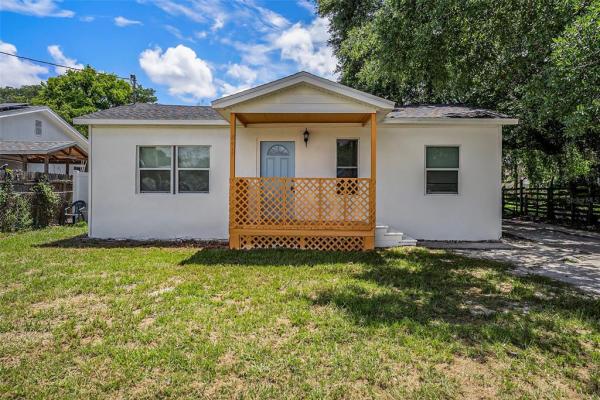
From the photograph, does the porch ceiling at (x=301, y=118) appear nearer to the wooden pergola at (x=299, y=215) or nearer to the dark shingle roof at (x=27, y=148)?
the wooden pergola at (x=299, y=215)

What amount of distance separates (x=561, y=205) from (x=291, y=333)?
1424cm

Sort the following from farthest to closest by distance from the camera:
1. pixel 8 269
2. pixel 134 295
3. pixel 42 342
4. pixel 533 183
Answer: pixel 533 183 < pixel 8 269 < pixel 134 295 < pixel 42 342

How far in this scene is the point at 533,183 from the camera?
17422 millimetres

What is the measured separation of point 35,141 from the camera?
1645 centimetres

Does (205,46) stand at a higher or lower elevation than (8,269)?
higher

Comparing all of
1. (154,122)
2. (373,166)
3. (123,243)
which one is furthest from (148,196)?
(373,166)

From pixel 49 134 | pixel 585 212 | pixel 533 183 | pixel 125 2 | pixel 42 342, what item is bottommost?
pixel 42 342

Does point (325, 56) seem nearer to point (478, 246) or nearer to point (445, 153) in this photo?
point (445, 153)

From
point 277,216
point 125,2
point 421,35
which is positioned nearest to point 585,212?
point 421,35

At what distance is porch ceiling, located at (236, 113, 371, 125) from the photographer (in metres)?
7.21

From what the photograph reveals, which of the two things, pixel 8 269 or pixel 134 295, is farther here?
pixel 8 269

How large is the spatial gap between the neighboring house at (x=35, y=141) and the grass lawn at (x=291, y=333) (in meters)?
9.52

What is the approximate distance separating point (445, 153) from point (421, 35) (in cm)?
282

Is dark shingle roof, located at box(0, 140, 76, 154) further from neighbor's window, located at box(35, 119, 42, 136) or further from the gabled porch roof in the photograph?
the gabled porch roof
